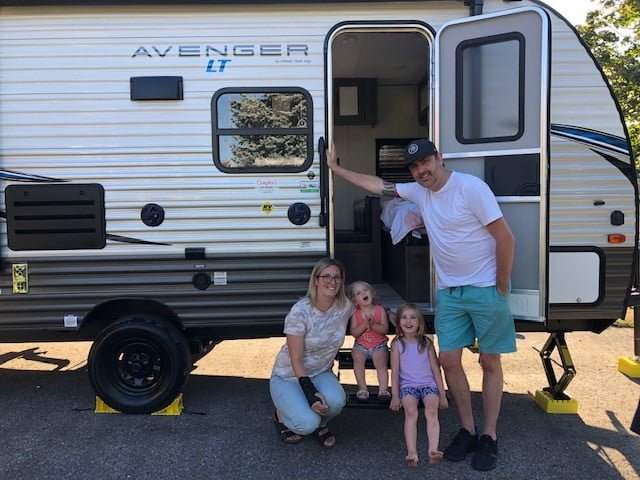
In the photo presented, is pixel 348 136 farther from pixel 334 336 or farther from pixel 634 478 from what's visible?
pixel 634 478

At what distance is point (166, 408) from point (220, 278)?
3.42 ft

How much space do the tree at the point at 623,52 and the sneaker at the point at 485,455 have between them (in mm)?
8717

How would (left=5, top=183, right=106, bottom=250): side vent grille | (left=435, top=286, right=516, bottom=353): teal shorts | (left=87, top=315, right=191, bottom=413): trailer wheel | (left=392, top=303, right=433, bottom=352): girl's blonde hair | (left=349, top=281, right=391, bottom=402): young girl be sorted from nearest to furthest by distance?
(left=435, top=286, right=516, bottom=353): teal shorts → (left=392, top=303, right=433, bottom=352): girl's blonde hair → (left=349, top=281, right=391, bottom=402): young girl → (left=5, top=183, right=106, bottom=250): side vent grille → (left=87, top=315, right=191, bottom=413): trailer wheel

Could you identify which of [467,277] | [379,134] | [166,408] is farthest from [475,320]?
[379,134]

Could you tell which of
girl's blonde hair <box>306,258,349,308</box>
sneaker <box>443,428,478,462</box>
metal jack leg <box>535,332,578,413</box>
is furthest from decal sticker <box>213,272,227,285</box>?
metal jack leg <box>535,332,578,413</box>

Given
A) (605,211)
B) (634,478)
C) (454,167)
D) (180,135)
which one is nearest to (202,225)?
Result: (180,135)

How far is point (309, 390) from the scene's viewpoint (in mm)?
3162

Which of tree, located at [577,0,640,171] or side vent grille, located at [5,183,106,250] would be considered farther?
tree, located at [577,0,640,171]

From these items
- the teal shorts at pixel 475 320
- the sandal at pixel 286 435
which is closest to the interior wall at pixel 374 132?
the teal shorts at pixel 475 320

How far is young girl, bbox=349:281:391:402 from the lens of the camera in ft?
11.2

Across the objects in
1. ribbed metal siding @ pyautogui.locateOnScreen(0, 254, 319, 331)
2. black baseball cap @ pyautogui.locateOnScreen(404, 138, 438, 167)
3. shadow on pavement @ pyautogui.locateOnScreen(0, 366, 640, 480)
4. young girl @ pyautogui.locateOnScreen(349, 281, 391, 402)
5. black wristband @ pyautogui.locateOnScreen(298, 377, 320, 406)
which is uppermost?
black baseball cap @ pyautogui.locateOnScreen(404, 138, 438, 167)

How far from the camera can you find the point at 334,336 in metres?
3.32

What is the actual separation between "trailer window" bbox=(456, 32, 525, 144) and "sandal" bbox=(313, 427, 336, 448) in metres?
2.06

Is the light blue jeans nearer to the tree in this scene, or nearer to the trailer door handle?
the trailer door handle
